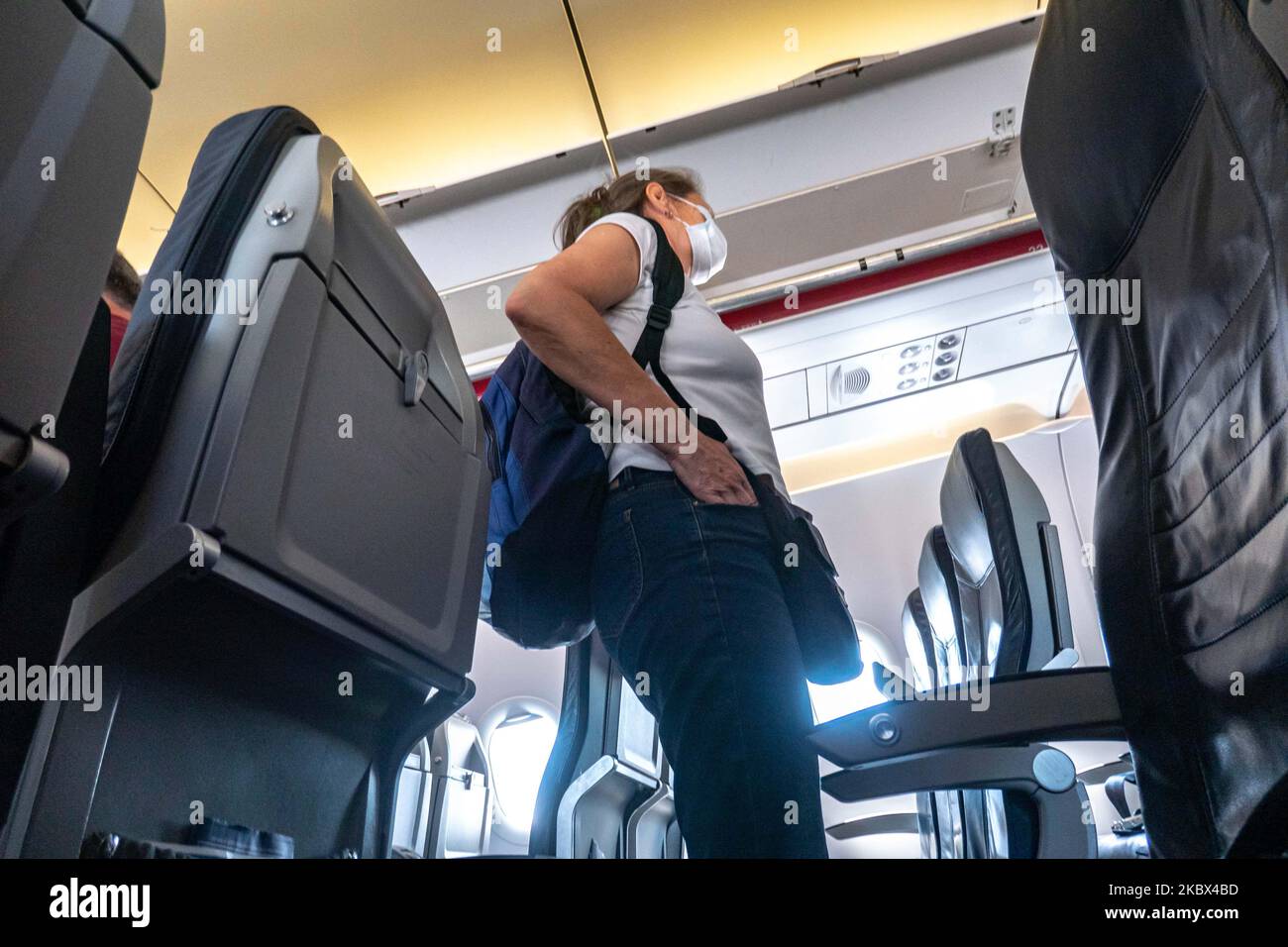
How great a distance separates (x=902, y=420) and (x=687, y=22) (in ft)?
7.24

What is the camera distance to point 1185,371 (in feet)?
2.91

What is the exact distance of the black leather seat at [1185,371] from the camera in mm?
728

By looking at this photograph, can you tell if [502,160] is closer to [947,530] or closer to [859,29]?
[859,29]

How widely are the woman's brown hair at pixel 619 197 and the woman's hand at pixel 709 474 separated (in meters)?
0.52

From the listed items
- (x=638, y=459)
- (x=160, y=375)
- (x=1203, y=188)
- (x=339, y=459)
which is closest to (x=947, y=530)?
(x=638, y=459)

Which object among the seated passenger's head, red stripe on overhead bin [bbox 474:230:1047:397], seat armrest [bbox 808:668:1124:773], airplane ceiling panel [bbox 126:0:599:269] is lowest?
seat armrest [bbox 808:668:1124:773]

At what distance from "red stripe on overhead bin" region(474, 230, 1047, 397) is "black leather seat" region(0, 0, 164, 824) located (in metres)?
2.63

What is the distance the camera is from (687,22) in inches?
118

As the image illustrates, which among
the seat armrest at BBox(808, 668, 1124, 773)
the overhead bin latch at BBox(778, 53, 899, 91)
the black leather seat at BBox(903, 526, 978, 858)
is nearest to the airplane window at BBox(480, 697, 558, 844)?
the black leather seat at BBox(903, 526, 978, 858)

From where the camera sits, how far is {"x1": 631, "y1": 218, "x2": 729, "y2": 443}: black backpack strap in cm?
118

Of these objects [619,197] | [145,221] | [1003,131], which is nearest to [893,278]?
[1003,131]

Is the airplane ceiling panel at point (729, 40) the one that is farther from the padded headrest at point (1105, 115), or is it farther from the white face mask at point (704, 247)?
the padded headrest at point (1105, 115)

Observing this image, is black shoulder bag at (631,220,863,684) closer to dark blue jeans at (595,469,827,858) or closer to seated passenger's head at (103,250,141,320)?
dark blue jeans at (595,469,827,858)

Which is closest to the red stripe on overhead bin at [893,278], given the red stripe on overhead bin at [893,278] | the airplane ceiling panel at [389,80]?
the red stripe on overhead bin at [893,278]
